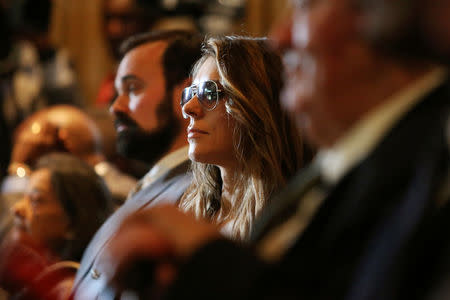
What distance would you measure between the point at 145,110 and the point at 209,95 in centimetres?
58

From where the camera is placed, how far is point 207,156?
1.53 m

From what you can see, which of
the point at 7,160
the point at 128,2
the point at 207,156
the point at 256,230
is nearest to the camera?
the point at 256,230

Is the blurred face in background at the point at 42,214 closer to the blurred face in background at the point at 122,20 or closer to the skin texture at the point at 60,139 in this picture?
the skin texture at the point at 60,139

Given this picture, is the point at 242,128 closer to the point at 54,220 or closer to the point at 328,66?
the point at 328,66

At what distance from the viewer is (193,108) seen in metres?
1.57

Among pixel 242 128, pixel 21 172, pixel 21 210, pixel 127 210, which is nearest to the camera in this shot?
pixel 242 128

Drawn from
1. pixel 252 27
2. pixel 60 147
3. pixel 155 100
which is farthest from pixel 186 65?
pixel 252 27

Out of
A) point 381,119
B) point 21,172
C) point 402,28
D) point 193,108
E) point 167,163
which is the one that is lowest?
point 21,172

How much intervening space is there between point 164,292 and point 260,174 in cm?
74

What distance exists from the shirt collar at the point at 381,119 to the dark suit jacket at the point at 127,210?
0.93 metres

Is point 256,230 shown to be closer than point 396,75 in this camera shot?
No

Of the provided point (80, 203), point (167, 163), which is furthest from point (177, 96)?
point (80, 203)

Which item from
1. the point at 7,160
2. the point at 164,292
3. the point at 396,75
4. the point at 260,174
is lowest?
the point at 7,160

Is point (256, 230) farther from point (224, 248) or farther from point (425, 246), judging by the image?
point (425, 246)
